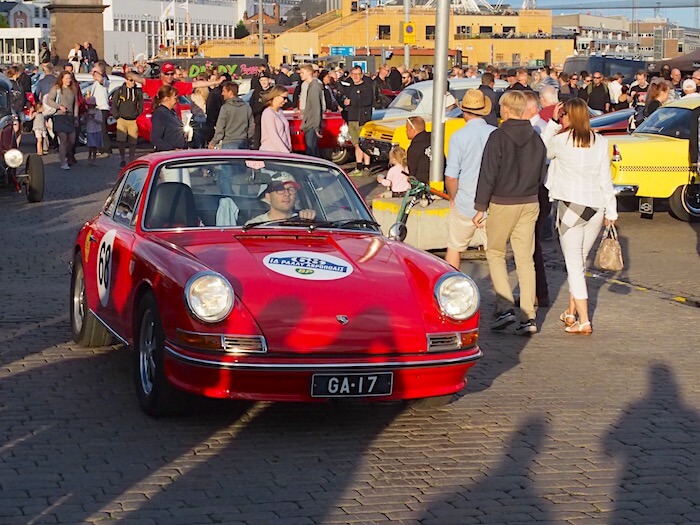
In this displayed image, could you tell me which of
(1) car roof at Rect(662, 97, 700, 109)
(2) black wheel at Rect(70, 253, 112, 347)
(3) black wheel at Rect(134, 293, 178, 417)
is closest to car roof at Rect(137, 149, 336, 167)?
(2) black wheel at Rect(70, 253, 112, 347)

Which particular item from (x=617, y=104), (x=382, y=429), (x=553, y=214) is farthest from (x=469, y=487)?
(x=617, y=104)

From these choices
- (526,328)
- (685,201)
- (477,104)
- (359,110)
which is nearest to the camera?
(526,328)

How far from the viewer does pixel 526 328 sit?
10.0 meters

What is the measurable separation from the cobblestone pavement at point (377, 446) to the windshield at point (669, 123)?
8364 millimetres

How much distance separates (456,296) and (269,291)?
1.05 meters

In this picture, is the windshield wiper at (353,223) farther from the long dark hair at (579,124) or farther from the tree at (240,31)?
the tree at (240,31)

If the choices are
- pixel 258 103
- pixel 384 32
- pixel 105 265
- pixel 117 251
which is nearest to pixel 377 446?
pixel 117 251

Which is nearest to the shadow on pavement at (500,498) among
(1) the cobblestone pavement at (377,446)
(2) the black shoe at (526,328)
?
(1) the cobblestone pavement at (377,446)

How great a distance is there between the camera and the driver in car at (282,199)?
8.16 metres

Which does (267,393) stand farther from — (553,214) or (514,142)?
(553,214)

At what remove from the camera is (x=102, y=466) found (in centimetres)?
629

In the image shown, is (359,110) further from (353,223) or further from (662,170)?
(353,223)

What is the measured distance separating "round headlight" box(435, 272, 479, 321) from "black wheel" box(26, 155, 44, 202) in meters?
12.1

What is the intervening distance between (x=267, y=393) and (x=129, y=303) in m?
1.30
